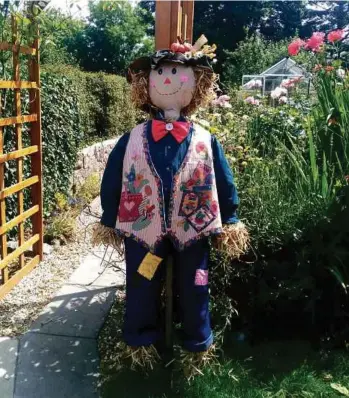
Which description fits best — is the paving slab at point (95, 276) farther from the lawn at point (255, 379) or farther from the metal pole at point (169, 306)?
the lawn at point (255, 379)

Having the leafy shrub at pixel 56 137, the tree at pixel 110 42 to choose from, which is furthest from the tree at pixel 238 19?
the leafy shrub at pixel 56 137

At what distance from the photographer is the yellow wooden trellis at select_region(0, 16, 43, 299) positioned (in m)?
3.08

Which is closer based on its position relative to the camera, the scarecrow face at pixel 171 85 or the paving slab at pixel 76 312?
the scarecrow face at pixel 171 85

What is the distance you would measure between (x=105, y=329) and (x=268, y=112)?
279cm

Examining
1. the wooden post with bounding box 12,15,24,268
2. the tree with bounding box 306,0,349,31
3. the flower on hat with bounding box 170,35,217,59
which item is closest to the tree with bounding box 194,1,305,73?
the tree with bounding box 306,0,349,31

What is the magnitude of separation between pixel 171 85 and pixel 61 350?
Result: 5.02ft

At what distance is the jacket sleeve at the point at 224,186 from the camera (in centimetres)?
224

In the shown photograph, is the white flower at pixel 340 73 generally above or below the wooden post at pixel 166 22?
below

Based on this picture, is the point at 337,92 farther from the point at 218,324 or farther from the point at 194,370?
the point at 194,370

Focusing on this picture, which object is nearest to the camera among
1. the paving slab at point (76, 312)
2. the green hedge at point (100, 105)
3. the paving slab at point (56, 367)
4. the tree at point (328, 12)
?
the paving slab at point (56, 367)

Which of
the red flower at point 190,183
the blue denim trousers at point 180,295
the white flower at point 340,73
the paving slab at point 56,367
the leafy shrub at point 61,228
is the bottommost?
the paving slab at point 56,367

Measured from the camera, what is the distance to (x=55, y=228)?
4414mm

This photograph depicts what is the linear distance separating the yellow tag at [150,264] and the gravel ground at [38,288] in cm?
59

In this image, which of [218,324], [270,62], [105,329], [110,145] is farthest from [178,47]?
[270,62]
